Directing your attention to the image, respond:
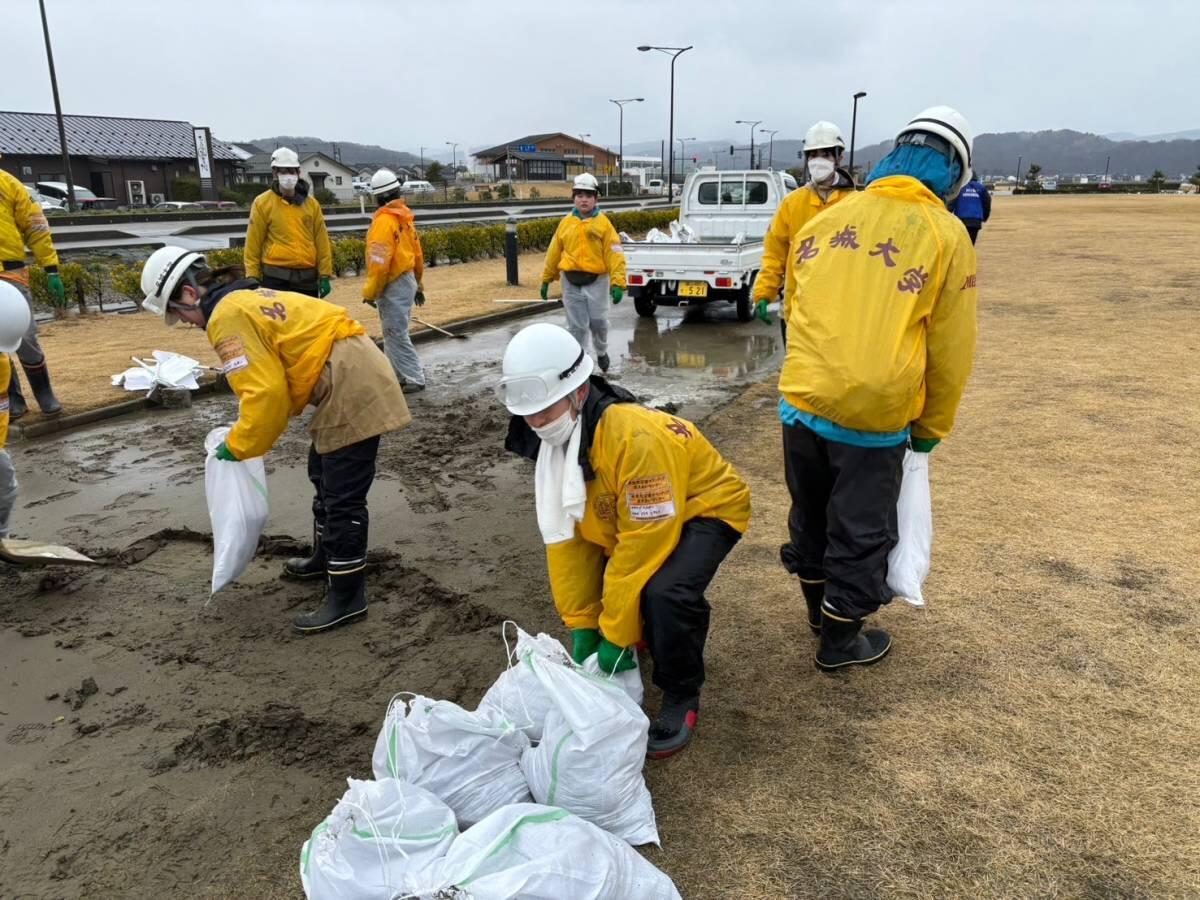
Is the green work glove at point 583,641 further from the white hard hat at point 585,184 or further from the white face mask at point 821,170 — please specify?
the white hard hat at point 585,184

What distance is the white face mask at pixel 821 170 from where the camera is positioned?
18.4 ft

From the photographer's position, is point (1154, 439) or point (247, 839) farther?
point (1154, 439)

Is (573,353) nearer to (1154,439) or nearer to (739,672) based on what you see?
(739,672)

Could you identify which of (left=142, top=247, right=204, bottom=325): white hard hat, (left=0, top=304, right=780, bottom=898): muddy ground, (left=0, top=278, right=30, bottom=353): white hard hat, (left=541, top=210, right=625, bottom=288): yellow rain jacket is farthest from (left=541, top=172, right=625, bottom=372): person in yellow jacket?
(left=0, top=278, right=30, bottom=353): white hard hat

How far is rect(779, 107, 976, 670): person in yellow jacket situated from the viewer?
8.39 feet

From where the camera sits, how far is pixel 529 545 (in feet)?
14.0

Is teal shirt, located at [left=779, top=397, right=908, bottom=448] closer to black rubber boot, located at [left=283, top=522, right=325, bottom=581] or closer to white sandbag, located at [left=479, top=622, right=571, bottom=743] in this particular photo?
white sandbag, located at [left=479, top=622, right=571, bottom=743]

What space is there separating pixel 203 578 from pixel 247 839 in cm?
191

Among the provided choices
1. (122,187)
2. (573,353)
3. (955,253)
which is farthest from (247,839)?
(122,187)

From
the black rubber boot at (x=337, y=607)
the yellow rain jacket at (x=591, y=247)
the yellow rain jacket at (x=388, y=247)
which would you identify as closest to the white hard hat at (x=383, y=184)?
the yellow rain jacket at (x=388, y=247)

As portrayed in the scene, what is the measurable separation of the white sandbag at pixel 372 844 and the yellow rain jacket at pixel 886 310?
1.66 metres

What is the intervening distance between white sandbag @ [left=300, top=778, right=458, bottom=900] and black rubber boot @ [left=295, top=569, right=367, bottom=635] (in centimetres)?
162

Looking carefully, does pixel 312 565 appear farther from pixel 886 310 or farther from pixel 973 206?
pixel 973 206

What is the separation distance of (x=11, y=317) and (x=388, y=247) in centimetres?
369
